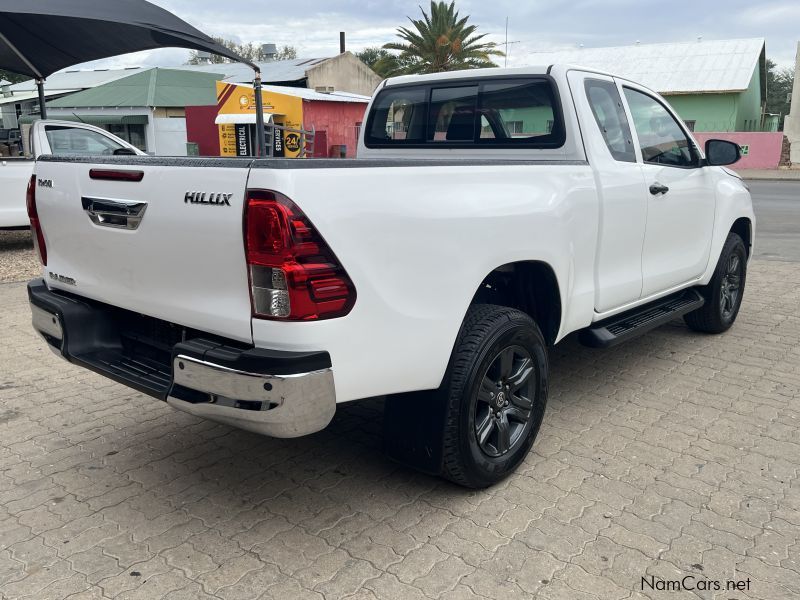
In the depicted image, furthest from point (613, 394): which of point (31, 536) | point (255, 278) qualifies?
point (31, 536)

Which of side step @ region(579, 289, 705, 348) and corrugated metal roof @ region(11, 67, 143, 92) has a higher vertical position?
corrugated metal roof @ region(11, 67, 143, 92)

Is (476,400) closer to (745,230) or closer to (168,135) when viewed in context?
(745,230)

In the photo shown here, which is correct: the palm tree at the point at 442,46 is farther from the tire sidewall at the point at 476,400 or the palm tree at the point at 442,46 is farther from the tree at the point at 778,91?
the tree at the point at 778,91

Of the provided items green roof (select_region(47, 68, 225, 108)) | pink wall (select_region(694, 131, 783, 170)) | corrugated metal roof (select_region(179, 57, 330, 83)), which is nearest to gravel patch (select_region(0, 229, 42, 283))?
green roof (select_region(47, 68, 225, 108))

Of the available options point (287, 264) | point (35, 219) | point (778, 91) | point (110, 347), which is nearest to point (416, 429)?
point (287, 264)

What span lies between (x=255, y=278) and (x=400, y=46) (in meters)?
33.4

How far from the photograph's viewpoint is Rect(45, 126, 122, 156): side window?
9047 mm

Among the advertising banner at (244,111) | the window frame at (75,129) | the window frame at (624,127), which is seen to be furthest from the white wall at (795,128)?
the window frame at (624,127)

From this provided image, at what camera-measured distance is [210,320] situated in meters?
2.62

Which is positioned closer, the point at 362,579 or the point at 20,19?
the point at 362,579

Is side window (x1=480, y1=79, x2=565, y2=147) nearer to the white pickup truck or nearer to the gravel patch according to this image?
the white pickup truck

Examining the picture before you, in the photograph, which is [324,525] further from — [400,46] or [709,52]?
[709,52]

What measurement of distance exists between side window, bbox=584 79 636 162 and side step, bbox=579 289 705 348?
3.17 ft
